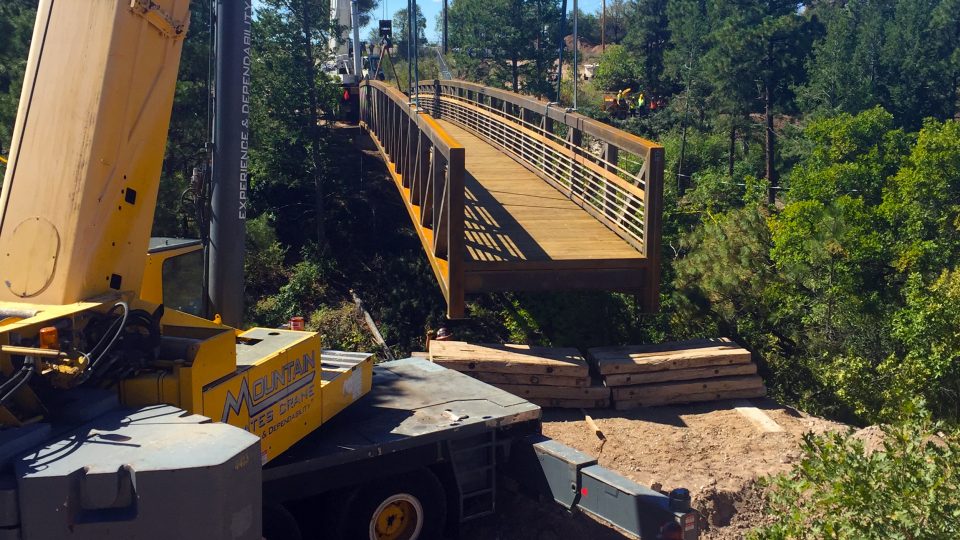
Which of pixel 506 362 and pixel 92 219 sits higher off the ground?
pixel 92 219

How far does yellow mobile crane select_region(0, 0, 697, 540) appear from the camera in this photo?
4.70 meters

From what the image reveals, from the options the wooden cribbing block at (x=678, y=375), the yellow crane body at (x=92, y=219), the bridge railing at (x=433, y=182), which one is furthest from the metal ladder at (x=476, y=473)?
the bridge railing at (x=433, y=182)

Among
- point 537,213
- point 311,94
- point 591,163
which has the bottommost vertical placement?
point 537,213

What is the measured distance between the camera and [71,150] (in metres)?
5.57

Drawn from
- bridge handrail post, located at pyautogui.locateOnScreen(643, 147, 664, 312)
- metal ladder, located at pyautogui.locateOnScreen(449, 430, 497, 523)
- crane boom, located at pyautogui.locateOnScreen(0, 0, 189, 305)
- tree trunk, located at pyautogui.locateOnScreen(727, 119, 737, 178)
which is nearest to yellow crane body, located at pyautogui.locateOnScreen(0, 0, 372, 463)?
crane boom, located at pyautogui.locateOnScreen(0, 0, 189, 305)

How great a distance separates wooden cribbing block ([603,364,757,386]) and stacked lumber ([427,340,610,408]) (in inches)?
9.6

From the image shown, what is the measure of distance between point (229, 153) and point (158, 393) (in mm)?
3179

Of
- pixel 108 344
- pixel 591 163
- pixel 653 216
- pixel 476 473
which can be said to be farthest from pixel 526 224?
pixel 108 344

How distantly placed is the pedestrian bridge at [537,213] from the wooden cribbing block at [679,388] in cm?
121

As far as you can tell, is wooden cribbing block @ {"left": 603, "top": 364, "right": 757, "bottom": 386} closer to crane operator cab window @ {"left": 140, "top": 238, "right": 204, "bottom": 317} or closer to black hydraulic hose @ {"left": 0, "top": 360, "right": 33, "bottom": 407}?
crane operator cab window @ {"left": 140, "top": 238, "right": 204, "bottom": 317}

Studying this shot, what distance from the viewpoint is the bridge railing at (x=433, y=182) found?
12.3 metres

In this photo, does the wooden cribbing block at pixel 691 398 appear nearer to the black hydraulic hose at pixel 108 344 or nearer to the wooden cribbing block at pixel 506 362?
the wooden cribbing block at pixel 506 362

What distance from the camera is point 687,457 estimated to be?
1073 cm

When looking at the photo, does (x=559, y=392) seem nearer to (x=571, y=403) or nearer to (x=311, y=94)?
(x=571, y=403)
